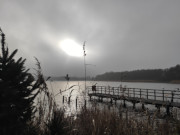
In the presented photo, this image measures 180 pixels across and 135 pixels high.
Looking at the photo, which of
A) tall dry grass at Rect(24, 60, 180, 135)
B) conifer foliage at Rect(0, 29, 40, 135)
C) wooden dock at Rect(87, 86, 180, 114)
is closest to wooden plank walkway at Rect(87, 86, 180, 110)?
wooden dock at Rect(87, 86, 180, 114)

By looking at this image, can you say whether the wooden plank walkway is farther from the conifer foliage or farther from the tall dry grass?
the conifer foliage

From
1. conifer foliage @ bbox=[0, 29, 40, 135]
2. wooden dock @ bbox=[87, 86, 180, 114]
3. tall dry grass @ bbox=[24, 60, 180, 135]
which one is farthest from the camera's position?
wooden dock @ bbox=[87, 86, 180, 114]

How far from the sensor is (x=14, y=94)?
226 centimetres

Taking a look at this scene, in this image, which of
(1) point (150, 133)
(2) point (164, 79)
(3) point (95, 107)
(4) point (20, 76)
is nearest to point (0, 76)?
(4) point (20, 76)

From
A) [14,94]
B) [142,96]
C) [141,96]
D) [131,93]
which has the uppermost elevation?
[14,94]

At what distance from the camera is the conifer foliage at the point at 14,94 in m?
2.23

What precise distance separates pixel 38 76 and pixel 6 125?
73cm

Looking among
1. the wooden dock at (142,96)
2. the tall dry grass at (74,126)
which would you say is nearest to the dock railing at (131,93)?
the wooden dock at (142,96)

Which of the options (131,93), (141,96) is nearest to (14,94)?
(131,93)

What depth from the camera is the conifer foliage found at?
2.23 metres

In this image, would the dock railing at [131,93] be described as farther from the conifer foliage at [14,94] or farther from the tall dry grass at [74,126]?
the conifer foliage at [14,94]

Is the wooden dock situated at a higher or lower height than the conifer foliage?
lower

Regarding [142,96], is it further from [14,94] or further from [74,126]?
[14,94]

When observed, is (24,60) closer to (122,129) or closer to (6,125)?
(6,125)
